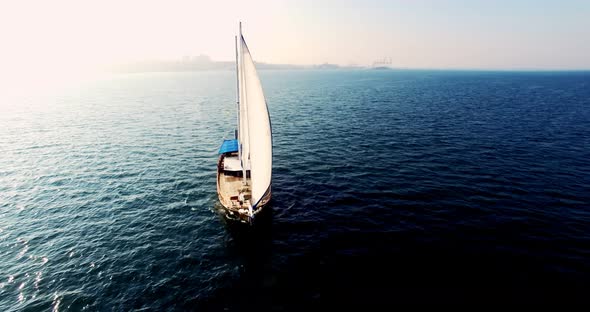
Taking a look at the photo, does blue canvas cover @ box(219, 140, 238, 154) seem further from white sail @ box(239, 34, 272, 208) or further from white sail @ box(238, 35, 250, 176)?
white sail @ box(239, 34, 272, 208)

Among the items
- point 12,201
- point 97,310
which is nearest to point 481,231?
point 97,310

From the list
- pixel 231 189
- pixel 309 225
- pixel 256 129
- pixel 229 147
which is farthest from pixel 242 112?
pixel 309 225

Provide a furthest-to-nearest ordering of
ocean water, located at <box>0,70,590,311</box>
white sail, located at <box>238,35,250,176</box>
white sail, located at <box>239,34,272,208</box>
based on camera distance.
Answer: white sail, located at <box>238,35,250,176</box>, white sail, located at <box>239,34,272,208</box>, ocean water, located at <box>0,70,590,311</box>

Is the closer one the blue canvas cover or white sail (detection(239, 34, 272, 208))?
white sail (detection(239, 34, 272, 208))

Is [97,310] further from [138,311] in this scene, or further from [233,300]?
[233,300]

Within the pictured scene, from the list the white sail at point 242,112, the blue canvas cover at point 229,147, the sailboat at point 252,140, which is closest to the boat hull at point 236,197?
the sailboat at point 252,140

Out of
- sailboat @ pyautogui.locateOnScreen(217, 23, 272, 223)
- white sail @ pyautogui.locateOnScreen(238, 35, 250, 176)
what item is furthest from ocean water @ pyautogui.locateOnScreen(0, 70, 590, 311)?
white sail @ pyautogui.locateOnScreen(238, 35, 250, 176)

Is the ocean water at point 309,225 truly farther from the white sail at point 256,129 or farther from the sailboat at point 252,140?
the white sail at point 256,129
